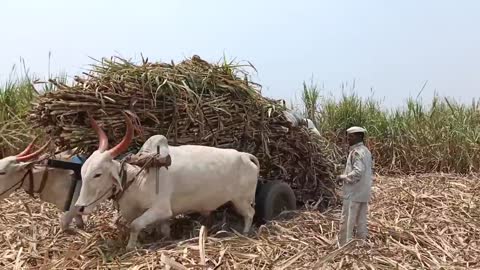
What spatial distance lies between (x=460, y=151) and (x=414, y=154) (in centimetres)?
75

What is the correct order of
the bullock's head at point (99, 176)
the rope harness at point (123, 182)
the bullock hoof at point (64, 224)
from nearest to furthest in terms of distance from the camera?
the bullock's head at point (99, 176) < the rope harness at point (123, 182) < the bullock hoof at point (64, 224)

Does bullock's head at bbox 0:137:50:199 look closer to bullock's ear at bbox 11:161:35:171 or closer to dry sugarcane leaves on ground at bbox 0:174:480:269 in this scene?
bullock's ear at bbox 11:161:35:171

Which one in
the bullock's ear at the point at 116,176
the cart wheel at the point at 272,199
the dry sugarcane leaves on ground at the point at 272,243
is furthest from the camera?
the cart wheel at the point at 272,199

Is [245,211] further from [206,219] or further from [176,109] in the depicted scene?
[176,109]

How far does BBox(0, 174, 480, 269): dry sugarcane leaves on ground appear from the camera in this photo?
4176 millimetres

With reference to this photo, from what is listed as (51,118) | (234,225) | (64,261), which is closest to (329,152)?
Result: (234,225)

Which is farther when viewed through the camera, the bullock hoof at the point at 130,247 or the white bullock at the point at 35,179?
the white bullock at the point at 35,179

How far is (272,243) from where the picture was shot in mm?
4598

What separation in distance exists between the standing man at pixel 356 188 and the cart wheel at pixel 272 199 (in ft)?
2.96

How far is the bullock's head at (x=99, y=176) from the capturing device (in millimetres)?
4293

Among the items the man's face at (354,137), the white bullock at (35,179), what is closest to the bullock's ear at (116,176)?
the white bullock at (35,179)

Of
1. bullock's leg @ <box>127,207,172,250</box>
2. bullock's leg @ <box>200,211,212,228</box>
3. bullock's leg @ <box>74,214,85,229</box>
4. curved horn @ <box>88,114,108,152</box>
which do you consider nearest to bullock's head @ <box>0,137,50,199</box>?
bullock's leg @ <box>74,214,85,229</box>

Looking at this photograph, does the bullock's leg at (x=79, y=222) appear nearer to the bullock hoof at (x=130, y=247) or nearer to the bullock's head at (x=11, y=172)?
the bullock's head at (x=11, y=172)

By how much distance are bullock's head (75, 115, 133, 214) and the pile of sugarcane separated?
498mm
